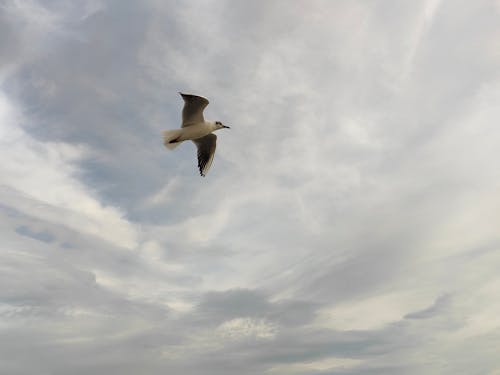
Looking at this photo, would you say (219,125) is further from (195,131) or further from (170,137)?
(170,137)

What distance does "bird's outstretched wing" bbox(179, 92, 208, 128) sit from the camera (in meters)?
36.1

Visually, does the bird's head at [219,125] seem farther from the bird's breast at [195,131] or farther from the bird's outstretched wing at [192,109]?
the bird's outstretched wing at [192,109]

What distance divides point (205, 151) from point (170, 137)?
5.76 m

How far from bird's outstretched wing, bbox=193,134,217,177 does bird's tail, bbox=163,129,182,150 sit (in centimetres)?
476

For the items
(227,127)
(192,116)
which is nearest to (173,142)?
(192,116)

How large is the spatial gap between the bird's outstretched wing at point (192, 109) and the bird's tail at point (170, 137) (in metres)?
0.86

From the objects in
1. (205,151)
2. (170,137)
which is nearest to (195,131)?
(170,137)

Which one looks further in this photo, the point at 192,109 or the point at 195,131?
the point at 195,131

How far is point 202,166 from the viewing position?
43000mm

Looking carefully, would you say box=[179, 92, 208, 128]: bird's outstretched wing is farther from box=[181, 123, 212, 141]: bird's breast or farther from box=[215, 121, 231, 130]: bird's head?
box=[215, 121, 231, 130]: bird's head

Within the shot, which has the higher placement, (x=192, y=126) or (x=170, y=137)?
(x=192, y=126)

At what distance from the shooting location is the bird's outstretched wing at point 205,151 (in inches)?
1688

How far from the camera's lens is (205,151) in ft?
142

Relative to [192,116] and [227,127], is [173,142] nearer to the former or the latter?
[192,116]
